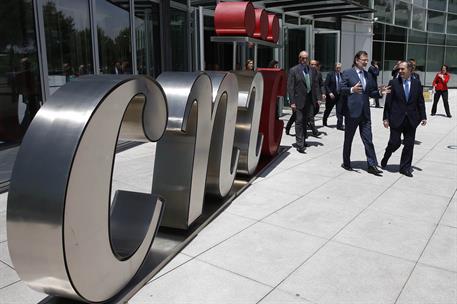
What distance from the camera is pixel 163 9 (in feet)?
34.7

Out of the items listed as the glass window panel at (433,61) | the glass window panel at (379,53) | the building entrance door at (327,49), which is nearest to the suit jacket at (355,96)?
the building entrance door at (327,49)

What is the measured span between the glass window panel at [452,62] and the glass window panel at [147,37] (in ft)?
85.9

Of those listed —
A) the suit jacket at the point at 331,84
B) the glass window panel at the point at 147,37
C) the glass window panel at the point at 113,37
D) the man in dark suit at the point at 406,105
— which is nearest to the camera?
the man in dark suit at the point at 406,105

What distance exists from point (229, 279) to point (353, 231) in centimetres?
172

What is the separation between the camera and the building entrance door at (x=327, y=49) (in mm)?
16828

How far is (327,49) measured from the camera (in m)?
17.4

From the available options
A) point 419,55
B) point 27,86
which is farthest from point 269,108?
point 419,55

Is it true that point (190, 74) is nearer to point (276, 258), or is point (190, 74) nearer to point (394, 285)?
point (276, 258)

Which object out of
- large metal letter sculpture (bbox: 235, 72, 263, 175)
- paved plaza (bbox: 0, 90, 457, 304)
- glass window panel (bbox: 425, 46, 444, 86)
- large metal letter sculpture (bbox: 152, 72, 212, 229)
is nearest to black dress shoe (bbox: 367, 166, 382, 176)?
paved plaza (bbox: 0, 90, 457, 304)

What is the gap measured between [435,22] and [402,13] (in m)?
4.56

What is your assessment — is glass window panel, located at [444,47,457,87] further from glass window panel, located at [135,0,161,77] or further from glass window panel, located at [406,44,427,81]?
glass window panel, located at [135,0,161,77]

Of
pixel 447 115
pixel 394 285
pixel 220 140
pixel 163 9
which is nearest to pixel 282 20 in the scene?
pixel 163 9

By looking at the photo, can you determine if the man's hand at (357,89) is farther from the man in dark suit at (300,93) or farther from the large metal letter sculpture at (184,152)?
the large metal letter sculpture at (184,152)

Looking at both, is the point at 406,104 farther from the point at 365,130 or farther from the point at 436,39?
the point at 436,39
